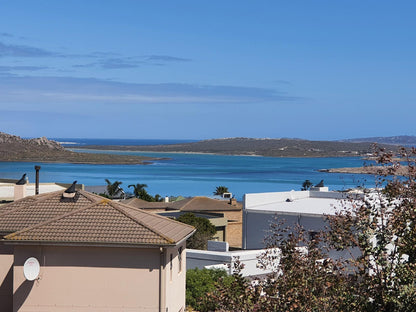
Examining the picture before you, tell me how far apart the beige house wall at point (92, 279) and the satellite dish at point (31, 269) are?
14.3 inches

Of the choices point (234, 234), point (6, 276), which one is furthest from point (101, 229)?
point (234, 234)

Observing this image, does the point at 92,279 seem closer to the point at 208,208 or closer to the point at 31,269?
the point at 31,269

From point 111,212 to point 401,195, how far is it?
9.00m

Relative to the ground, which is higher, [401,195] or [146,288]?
[401,195]

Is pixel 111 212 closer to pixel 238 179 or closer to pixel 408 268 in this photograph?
pixel 408 268

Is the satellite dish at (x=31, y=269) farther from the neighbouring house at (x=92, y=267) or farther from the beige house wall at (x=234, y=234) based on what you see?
the beige house wall at (x=234, y=234)

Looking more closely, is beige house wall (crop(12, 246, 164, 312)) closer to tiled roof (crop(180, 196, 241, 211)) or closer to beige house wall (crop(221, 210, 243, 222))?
beige house wall (crop(221, 210, 243, 222))

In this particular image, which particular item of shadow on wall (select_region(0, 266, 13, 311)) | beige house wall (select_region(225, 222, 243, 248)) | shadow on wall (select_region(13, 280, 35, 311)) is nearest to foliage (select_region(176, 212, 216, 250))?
beige house wall (select_region(225, 222, 243, 248))

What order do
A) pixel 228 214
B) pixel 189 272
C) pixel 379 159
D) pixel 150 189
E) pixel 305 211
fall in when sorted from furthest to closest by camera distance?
pixel 150 189, pixel 228 214, pixel 305 211, pixel 189 272, pixel 379 159

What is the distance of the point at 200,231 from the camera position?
139 feet

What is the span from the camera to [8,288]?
63.1 feet

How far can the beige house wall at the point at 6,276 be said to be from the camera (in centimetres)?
1919

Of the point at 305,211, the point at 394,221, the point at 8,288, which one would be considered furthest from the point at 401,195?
the point at 305,211

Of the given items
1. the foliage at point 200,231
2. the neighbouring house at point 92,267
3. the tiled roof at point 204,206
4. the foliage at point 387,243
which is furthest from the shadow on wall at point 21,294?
the tiled roof at point 204,206
